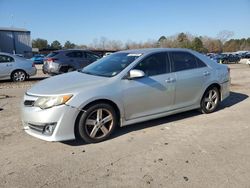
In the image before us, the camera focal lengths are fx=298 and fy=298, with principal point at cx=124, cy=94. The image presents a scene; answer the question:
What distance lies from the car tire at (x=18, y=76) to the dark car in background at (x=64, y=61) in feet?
4.12

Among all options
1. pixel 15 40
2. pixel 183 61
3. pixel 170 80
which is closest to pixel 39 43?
pixel 15 40

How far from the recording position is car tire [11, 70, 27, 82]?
13852 millimetres

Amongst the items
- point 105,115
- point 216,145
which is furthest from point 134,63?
point 216,145

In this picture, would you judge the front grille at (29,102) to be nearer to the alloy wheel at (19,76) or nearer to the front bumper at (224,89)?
the front bumper at (224,89)

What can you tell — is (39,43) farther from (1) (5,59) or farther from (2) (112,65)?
(2) (112,65)

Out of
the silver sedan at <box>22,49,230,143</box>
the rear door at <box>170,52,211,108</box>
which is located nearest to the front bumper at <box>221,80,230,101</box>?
the silver sedan at <box>22,49,230,143</box>

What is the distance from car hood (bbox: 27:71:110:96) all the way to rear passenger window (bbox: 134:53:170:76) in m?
0.83

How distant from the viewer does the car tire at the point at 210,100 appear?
6691mm

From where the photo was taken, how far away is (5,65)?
1351 cm

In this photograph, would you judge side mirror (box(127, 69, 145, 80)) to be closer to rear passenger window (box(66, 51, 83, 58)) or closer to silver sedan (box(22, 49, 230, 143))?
silver sedan (box(22, 49, 230, 143))

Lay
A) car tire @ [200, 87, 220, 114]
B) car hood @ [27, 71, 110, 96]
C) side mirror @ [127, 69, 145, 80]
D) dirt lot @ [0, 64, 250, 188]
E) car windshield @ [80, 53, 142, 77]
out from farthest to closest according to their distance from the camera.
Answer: car tire @ [200, 87, 220, 114], car windshield @ [80, 53, 142, 77], side mirror @ [127, 69, 145, 80], car hood @ [27, 71, 110, 96], dirt lot @ [0, 64, 250, 188]

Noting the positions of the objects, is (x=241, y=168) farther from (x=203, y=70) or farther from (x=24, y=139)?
(x=24, y=139)

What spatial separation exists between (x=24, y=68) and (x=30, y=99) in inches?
390

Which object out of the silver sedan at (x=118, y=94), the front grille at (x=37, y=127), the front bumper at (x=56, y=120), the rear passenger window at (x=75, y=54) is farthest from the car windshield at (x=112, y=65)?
the rear passenger window at (x=75, y=54)
